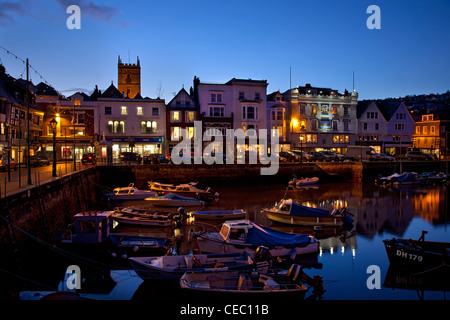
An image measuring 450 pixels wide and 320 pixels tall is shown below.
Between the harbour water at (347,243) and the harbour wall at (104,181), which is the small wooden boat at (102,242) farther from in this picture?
the harbour wall at (104,181)

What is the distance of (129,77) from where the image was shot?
82688 millimetres

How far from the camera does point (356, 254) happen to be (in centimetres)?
1891

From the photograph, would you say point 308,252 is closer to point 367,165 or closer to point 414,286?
point 414,286

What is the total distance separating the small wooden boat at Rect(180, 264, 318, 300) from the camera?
452 inches

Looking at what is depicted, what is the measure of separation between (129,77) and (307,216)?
7018cm

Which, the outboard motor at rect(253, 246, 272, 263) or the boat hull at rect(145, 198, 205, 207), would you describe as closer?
the outboard motor at rect(253, 246, 272, 263)

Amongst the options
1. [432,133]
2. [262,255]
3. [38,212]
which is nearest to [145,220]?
[38,212]

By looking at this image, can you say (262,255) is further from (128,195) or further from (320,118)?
(320,118)

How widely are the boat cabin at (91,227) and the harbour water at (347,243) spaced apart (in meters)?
1.68

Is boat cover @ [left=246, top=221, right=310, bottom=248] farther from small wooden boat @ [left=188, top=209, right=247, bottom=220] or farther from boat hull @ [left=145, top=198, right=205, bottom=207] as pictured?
boat hull @ [left=145, top=198, right=205, bottom=207]

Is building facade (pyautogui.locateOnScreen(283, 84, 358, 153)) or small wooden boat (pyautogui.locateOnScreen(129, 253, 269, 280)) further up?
building facade (pyautogui.locateOnScreen(283, 84, 358, 153))

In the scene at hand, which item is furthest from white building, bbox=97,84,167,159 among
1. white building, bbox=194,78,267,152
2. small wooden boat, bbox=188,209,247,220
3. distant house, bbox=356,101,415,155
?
distant house, bbox=356,101,415,155

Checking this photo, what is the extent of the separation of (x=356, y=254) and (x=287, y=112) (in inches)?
2008

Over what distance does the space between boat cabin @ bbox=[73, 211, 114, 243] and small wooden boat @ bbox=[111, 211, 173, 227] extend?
5.06 metres
